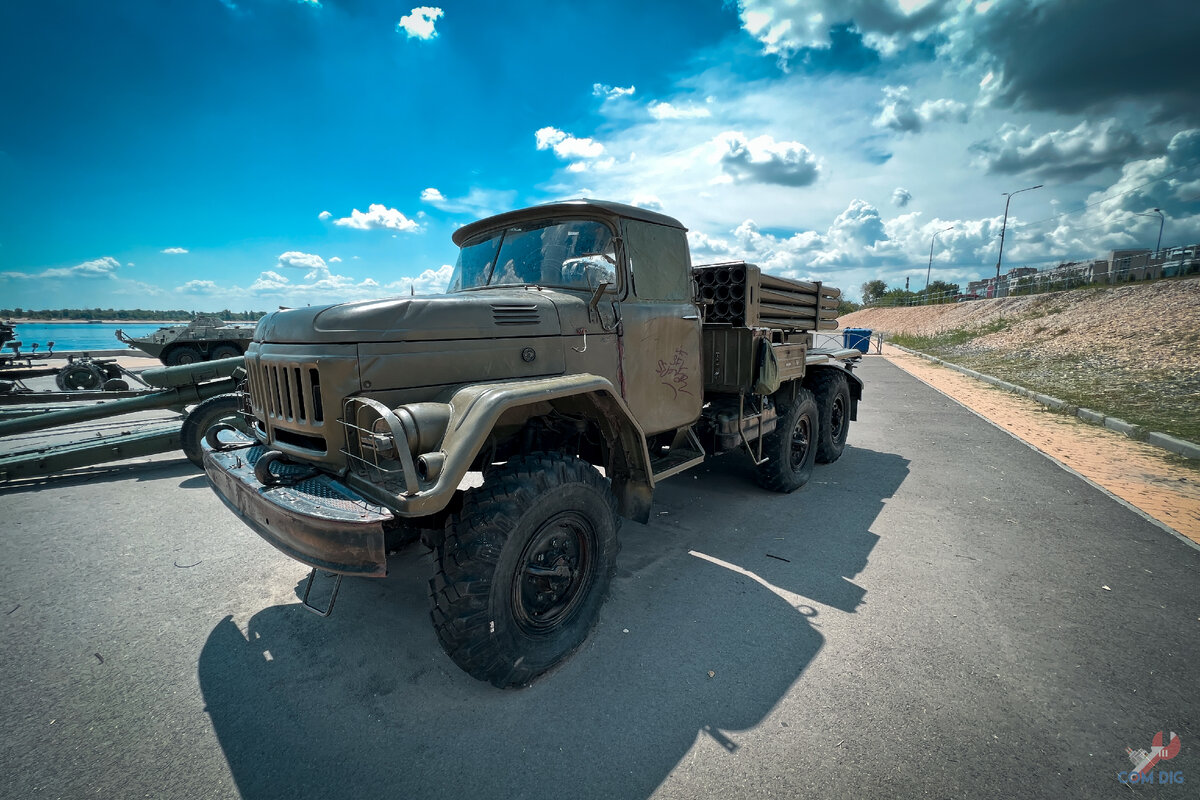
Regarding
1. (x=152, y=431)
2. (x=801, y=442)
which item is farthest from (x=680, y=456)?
(x=152, y=431)

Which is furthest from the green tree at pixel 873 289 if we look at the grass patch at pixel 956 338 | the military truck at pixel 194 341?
the military truck at pixel 194 341

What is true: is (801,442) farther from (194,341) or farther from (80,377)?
(194,341)

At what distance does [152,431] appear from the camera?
5895mm

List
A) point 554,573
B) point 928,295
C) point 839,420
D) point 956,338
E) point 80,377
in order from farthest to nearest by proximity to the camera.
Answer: point 928,295 < point 956,338 < point 80,377 < point 839,420 < point 554,573

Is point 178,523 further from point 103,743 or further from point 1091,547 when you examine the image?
point 1091,547

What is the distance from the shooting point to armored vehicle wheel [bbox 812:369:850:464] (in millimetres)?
5988

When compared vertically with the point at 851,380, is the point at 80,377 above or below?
below

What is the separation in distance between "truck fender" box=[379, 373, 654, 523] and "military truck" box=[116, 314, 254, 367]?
17.7 metres

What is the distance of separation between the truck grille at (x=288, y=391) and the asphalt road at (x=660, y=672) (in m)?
1.24

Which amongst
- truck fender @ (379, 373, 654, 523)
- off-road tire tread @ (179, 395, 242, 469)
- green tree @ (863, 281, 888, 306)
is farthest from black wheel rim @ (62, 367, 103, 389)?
green tree @ (863, 281, 888, 306)

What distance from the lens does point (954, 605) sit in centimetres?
319

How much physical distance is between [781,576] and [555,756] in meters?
2.02

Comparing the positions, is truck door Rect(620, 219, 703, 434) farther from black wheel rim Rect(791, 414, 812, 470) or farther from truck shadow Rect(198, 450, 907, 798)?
black wheel rim Rect(791, 414, 812, 470)

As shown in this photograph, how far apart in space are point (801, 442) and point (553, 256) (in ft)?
11.4
